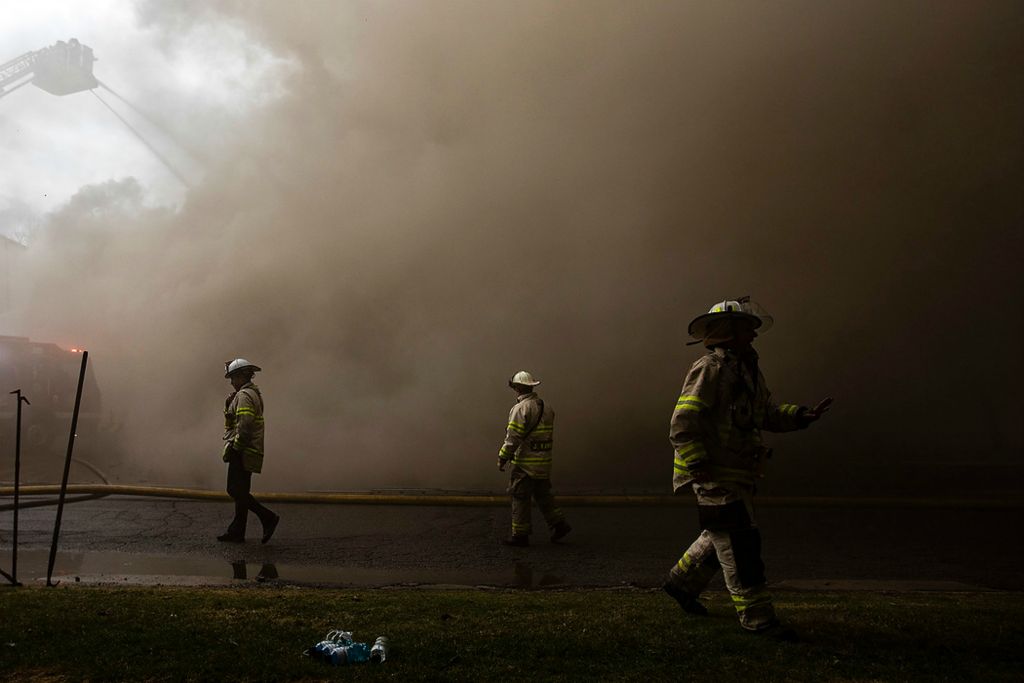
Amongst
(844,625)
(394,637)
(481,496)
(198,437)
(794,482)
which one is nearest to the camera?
(394,637)

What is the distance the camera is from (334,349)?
11320 millimetres

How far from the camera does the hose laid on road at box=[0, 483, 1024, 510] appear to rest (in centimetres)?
790

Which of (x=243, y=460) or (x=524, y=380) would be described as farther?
(x=524, y=380)

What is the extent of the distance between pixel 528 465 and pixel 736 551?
3.02m

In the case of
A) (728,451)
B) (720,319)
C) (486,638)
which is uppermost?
(720,319)

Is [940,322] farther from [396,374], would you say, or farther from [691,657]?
[691,657]

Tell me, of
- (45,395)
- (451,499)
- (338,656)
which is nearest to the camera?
(338,656)

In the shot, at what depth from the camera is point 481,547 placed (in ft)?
19.8

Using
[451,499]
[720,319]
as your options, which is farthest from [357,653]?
[451,499]

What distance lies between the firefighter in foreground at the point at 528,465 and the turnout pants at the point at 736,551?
2761mm

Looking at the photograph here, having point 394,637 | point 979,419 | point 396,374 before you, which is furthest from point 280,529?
point 979,419

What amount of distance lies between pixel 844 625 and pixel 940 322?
1231cm

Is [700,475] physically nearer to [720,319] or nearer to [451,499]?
[720,319]

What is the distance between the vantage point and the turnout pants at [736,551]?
10.3ft
